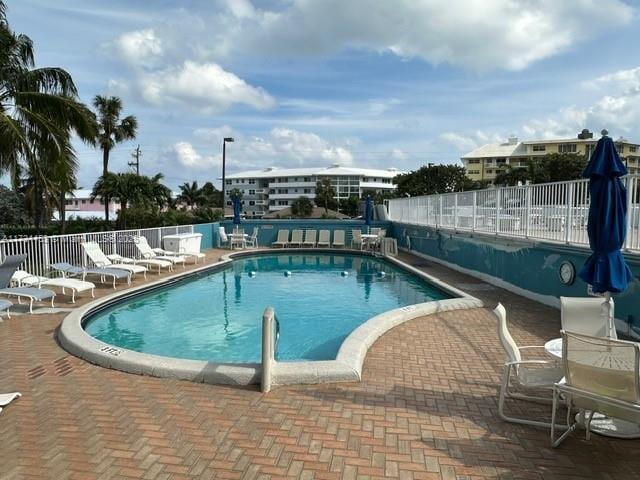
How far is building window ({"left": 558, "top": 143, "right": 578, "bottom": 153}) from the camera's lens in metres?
77.4

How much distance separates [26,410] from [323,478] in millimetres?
2869

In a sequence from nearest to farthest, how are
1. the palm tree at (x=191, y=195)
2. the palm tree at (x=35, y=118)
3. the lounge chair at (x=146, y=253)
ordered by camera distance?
the palm tree at (x=35, y=118) < the lounge chair at (x=146, y=253) < the palm tree at (x=191, y=195)

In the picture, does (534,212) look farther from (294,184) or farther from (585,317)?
(294,184)

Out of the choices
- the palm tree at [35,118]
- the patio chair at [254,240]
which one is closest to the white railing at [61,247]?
the palm tree at [35,118]

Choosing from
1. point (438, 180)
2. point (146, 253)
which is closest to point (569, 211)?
point (146, 253)

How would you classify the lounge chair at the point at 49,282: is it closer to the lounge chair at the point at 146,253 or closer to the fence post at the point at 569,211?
the lounge chair at the point at 146,253

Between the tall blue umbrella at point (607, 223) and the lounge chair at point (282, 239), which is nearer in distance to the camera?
the tall blue umbrella at point (607, 223)

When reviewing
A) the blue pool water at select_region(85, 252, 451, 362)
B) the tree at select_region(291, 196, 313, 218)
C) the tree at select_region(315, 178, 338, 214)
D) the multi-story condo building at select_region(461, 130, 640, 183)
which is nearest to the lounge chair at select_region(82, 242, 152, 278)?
the blue pool water at select_region(85, 252, 451, 362)

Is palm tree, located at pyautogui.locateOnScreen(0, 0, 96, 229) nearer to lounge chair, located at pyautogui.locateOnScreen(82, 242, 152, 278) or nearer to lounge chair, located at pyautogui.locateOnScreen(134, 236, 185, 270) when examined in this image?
lounge chair, located at pyautogui.locateOnScreen(82, 242, 152, 278)

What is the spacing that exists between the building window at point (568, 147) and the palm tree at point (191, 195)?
6204cm

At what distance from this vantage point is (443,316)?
25.8ft

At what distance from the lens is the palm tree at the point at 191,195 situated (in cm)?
7300

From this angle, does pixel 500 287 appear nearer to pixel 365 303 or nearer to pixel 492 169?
pixel 365 303

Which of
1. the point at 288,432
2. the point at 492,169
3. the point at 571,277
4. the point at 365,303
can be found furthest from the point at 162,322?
the point at 492,169
